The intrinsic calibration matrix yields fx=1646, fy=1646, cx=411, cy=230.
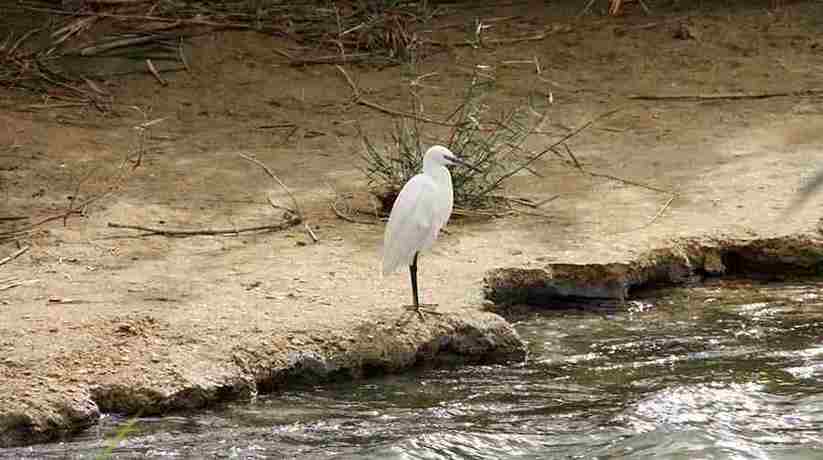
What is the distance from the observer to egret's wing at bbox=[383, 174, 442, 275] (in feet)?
19.5

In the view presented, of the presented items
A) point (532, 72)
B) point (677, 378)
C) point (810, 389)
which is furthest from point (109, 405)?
point (532, 72)

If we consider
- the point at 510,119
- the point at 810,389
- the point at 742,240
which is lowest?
the point at 810,389

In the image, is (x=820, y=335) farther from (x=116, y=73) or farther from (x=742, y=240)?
(x=116, y=73)

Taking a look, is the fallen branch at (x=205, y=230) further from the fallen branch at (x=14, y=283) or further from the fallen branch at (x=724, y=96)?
the fallen branch at (x=724, y=96)

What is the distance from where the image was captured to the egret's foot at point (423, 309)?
234 inches

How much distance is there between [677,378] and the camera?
18.8 ft

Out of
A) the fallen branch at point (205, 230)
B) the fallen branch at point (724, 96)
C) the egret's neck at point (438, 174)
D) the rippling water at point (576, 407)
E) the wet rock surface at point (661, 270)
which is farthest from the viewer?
the fallen branch at point (724, 96)

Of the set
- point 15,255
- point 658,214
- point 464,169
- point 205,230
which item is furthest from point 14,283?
point 658,214

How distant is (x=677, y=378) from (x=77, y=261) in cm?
246

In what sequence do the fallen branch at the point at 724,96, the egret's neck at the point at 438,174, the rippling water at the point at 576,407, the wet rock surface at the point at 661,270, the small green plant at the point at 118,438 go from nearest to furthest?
1. the small green plant at the point at 118,438
2. the rippling water at the point at 576,407
3. the egret's neck at the point at 438,174
4. the wet rock surface at the point at 661,270
5. the fallen branch at the point at 724,96

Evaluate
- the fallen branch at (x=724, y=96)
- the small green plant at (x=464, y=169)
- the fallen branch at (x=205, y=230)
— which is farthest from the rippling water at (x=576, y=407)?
the fallen branch at (x=724, y=96)

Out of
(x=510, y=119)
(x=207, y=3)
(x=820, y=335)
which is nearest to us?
(x=820, y=335)

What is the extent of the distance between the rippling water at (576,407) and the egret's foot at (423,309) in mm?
251

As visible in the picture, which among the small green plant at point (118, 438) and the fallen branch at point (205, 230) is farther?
the fallen branch at point (205, 230)
